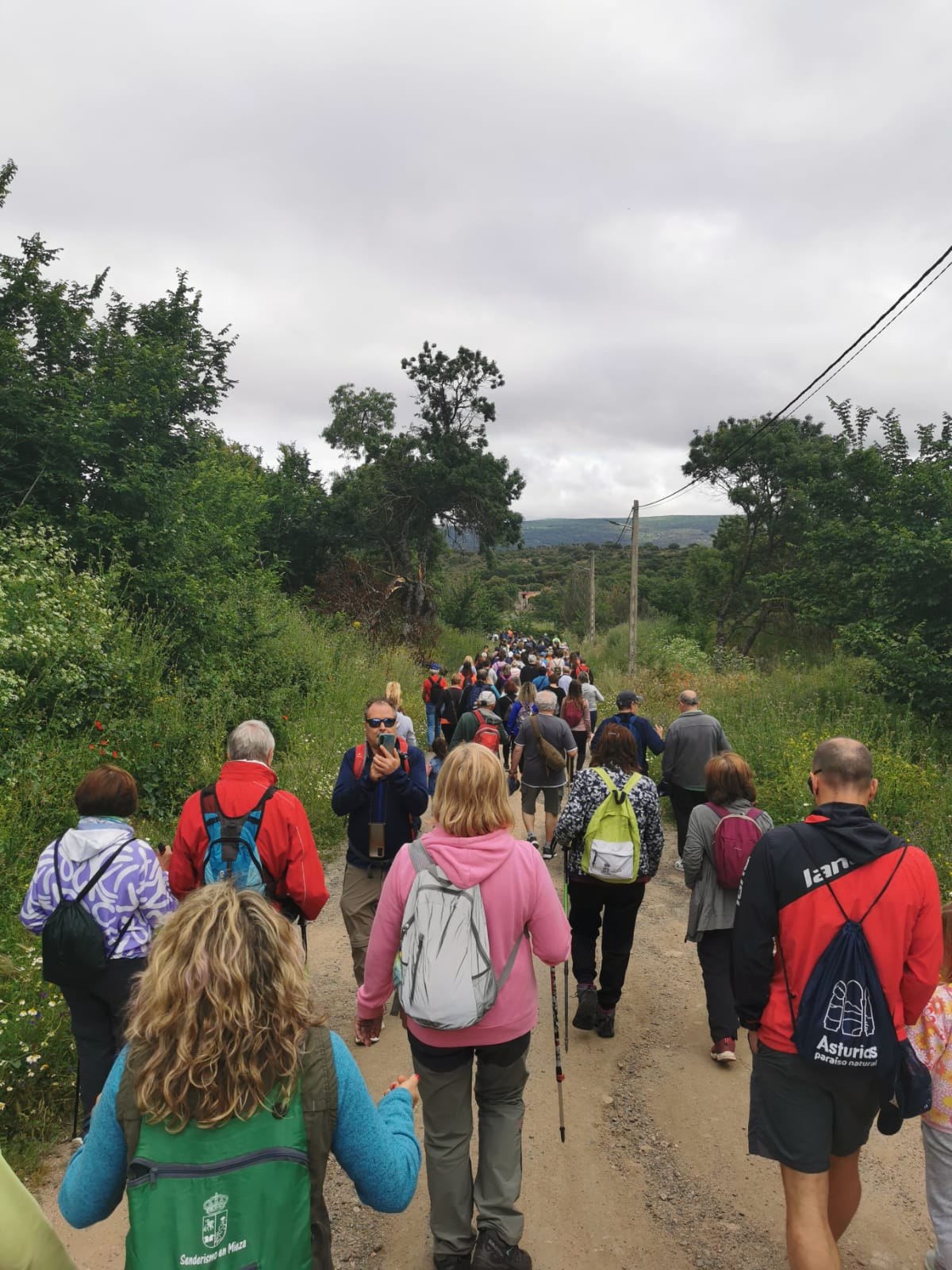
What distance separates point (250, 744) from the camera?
11.7 ft

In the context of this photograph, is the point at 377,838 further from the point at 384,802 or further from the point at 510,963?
the point at 510,963

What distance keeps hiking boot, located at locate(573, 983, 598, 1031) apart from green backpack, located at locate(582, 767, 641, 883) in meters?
0.91

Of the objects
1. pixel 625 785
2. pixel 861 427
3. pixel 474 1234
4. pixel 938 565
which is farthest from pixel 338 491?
pixel 474 1234

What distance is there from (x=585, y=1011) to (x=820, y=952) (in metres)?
2.59

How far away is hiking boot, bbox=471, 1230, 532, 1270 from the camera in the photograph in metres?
2.69

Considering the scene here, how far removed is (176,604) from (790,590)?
15.6 meters

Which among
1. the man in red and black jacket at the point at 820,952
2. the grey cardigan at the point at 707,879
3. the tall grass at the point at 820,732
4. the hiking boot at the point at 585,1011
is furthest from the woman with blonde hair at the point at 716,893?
the tall grass at the point at 820,732

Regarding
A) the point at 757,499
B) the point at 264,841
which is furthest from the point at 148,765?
the point at 757,499

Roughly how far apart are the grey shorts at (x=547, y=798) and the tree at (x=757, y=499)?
18666 mm

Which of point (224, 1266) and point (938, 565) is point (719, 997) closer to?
point (224, 1266)

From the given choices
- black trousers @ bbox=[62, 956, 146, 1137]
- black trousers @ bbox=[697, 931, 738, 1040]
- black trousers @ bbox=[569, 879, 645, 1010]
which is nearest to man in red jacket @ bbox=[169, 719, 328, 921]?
black trousers @ bbox=[62, 956, 146, 1137]

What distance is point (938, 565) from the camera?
10.8 metres

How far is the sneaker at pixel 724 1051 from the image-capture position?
418cm

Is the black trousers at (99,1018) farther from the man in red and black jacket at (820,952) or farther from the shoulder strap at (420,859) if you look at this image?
the man in red and black jacket at (820,952)
